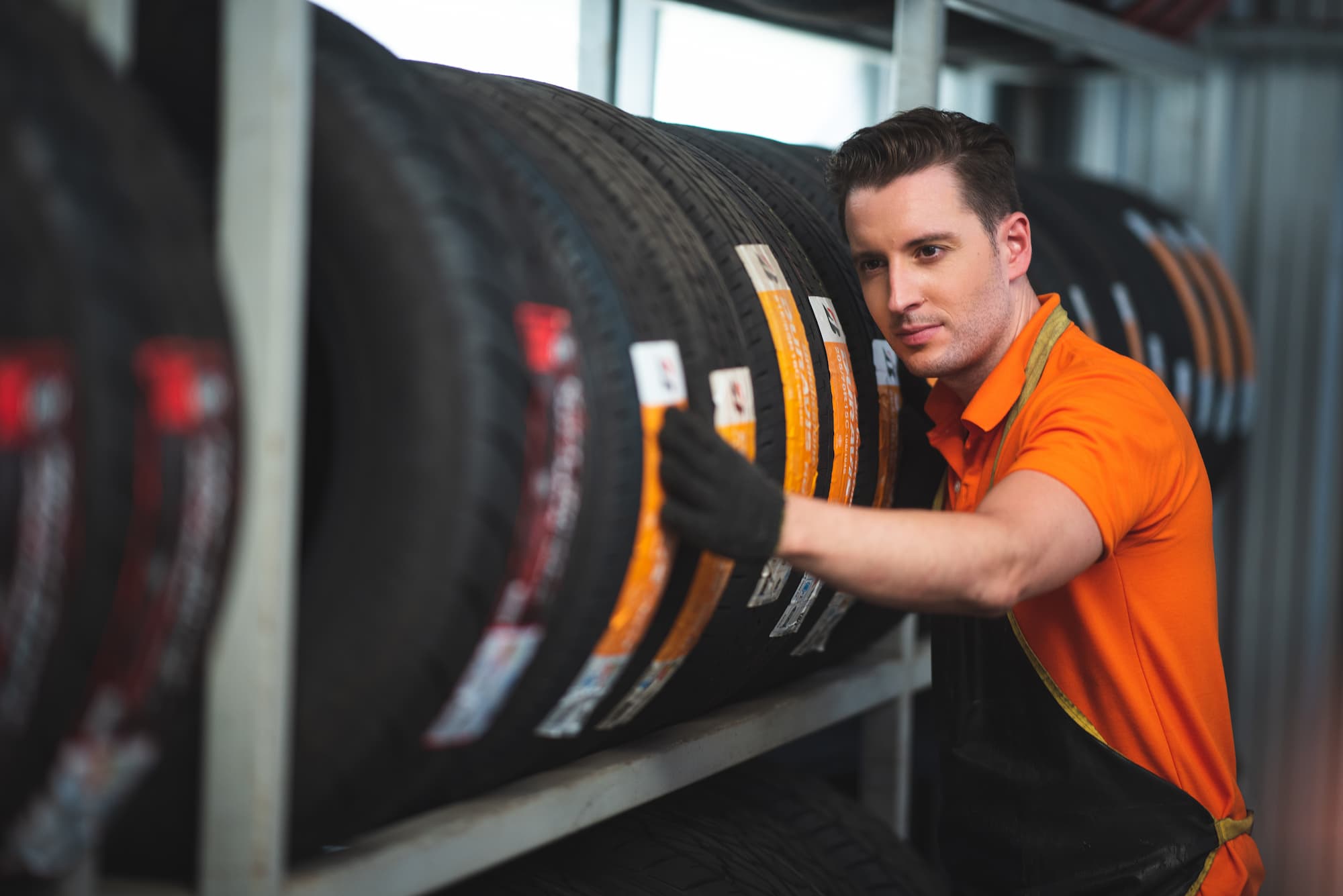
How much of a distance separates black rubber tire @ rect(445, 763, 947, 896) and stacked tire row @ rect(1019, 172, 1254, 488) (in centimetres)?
93

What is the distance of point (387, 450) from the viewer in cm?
105

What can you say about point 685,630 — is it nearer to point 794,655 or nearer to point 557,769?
point 557,769

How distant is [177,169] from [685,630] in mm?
684

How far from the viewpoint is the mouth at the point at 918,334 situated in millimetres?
1616

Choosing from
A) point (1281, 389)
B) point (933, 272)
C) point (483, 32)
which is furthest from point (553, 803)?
point (1281, 389)

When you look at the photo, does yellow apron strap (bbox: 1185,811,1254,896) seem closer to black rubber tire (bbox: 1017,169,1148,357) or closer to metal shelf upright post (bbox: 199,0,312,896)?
black rubber tire (bbox: 1017,169,1148,357)

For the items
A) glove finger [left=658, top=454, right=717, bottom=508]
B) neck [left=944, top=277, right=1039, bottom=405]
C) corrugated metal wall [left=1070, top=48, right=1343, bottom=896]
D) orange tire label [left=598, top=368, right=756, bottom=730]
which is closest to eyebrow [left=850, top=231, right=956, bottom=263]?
neck [left=944, top=277, right=1039, bottom=405]

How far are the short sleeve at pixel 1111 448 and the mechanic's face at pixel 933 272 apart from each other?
14 centimetres

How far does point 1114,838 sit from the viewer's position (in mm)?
1556

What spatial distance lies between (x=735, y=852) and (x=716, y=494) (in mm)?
714

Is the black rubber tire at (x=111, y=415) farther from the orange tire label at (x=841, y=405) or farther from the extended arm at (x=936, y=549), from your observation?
the orange tire label at (x=841, y=405)

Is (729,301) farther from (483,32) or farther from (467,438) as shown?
(483,32)

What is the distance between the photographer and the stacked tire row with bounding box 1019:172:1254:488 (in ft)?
8.17

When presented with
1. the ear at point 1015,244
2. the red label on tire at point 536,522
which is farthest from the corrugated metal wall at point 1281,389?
the red label on tire at point 536,522
